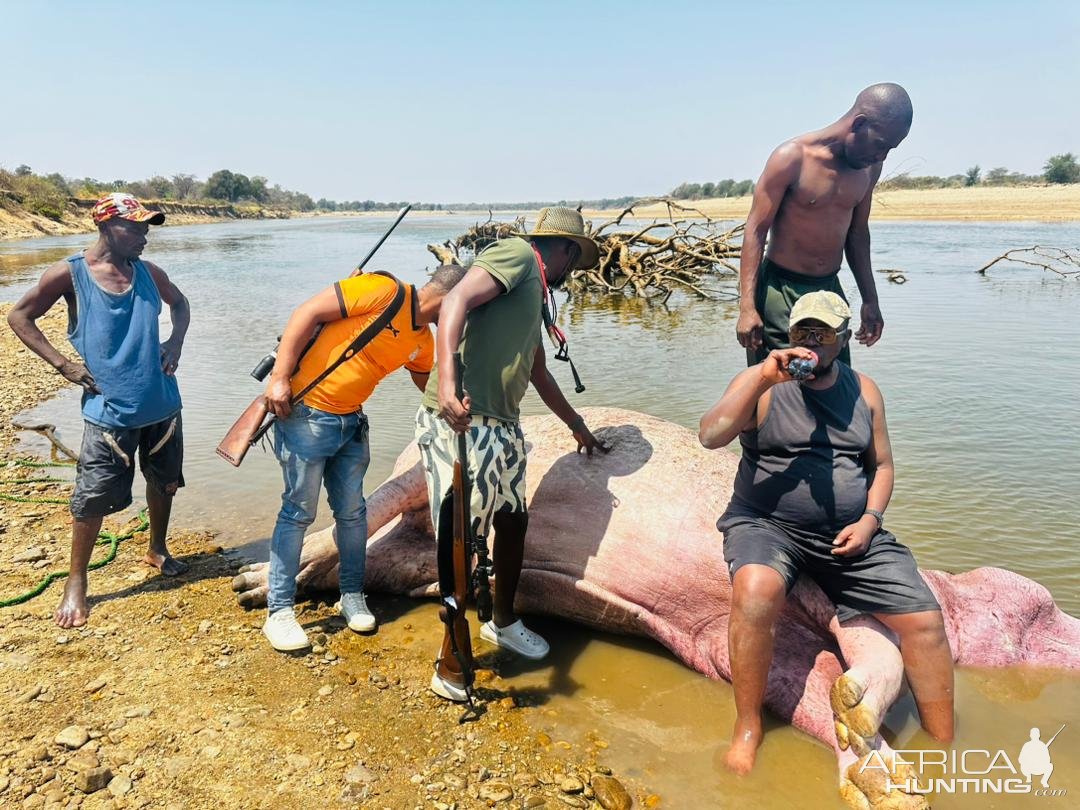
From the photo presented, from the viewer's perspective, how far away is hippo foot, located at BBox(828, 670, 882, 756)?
2357mm

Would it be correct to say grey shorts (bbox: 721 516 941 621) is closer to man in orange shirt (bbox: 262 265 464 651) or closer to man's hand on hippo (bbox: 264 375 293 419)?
man in orange shirt (bbox: 262 265 464 651)

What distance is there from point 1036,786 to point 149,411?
398 cm

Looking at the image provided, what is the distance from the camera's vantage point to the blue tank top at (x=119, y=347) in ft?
11.0

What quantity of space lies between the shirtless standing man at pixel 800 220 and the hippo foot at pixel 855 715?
4.66 feet

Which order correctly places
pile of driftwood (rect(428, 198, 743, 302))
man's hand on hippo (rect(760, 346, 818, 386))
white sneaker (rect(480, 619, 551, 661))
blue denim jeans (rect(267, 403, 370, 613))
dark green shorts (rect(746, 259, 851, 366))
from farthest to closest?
1. pile of driftwood (rect(428, 198, 743, 302))
2. dark green shorts (rect(746, 259, 851, 366))
3. white sneaker (rect(480, 619, 551, 661))
4. blue denim jeans (rect(267, 403, 370, 613))
5. man's hand on hippo (rect(760, 346, 818, 386))

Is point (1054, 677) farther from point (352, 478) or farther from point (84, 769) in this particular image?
point (84, 769)

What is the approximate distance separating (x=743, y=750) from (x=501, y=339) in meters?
1.76

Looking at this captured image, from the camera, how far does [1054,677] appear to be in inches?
122

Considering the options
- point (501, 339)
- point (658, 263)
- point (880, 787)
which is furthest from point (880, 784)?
point (658, 263)

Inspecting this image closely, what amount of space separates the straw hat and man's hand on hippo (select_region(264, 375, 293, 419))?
3.94ft

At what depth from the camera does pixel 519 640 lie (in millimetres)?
3248

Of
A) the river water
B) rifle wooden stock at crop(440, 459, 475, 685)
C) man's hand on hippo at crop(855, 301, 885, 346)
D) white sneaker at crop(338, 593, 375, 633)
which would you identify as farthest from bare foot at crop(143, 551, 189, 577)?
man's hand on hippo at crop(855, 301, 885, 346)

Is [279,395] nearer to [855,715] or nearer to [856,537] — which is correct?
[856,537]

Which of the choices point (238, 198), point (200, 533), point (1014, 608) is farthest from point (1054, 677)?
point (238, 198)
